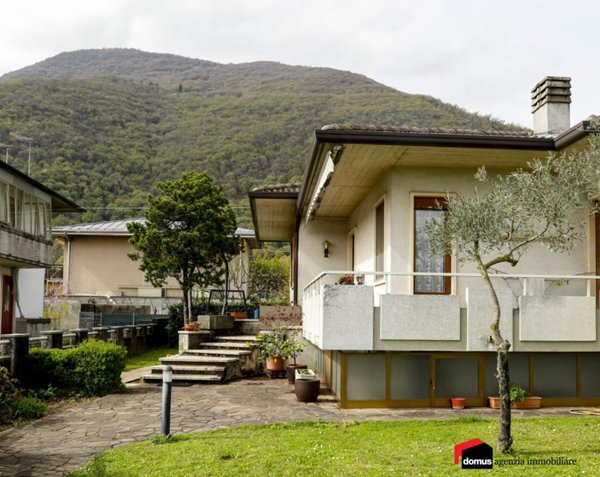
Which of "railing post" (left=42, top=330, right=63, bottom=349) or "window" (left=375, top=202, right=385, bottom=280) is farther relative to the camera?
"railing post" (left=42, top=330, right=63, bottom=349)

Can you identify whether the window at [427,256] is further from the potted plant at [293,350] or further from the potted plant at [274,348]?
the potted plant at [274,348]

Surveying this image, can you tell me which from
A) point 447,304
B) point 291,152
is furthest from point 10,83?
point 447,304

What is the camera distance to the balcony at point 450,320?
11.1 meters

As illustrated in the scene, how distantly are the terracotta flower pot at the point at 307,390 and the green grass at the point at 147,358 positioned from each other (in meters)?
7.27

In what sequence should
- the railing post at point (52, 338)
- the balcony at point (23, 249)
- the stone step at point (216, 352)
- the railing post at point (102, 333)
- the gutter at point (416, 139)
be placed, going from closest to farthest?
the gutter at point (416, 139)
the railing post at point (52, 338)
the stone step at point (216, 352)
the railing post at point (102, 333)
the balcony at point (23, 249)

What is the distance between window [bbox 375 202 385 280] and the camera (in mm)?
13656

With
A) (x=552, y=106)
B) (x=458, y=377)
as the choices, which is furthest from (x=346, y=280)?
(x=552, y=106)

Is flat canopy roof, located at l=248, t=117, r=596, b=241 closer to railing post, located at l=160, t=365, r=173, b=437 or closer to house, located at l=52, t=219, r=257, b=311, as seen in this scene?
railing post, located at l=160, t=365, r=173, b=437

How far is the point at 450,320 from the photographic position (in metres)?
11.2

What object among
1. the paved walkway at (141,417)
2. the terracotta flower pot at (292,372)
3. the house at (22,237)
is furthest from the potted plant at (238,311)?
the house at (22,237)

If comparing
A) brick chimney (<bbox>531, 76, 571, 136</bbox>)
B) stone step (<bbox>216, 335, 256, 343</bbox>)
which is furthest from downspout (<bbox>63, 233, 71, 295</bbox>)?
brick chimney (<bbox>531, 76, 571, 136</bbox>)

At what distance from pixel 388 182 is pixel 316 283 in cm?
238

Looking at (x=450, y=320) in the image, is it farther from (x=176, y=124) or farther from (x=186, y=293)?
(x=176, y=124)

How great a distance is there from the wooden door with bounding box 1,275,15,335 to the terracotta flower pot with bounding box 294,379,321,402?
57.3ft
